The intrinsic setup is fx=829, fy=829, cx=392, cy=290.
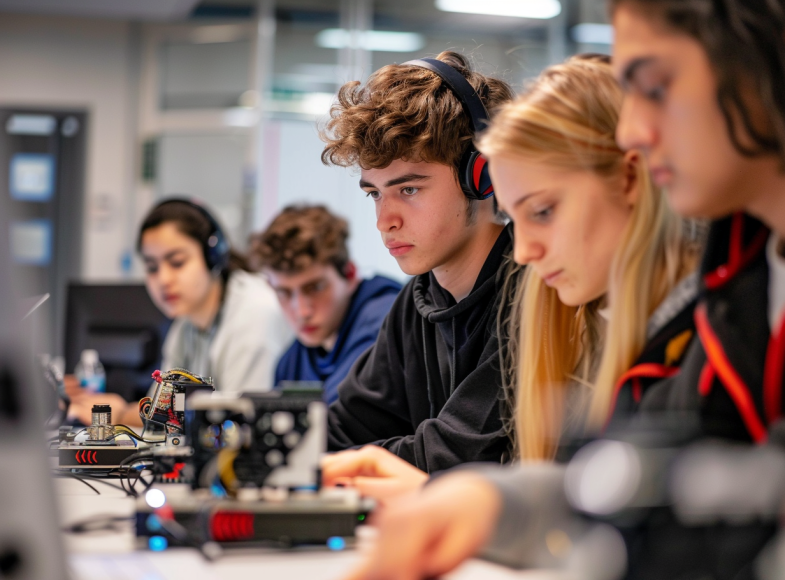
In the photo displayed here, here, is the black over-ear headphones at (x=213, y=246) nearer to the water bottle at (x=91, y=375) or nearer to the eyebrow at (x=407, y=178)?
the water bottle at (x=91, y=375)

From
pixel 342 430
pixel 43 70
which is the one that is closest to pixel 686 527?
pixel 342 430

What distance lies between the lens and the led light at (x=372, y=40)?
5312 mm

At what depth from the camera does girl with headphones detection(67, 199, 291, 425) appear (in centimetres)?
281

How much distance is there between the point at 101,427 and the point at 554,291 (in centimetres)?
86

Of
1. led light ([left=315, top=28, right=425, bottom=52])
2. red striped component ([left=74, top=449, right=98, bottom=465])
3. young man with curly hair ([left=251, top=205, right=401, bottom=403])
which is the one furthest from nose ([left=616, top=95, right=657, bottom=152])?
led light ([left=315, top=28, right=425, bottom=52])

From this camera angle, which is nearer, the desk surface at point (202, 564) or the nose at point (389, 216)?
the desk surface at point (202, 564)

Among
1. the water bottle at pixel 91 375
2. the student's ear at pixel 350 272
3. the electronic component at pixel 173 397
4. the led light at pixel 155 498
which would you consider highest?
the student's ear at pixel 350 272

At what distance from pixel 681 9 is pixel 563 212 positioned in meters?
0.33

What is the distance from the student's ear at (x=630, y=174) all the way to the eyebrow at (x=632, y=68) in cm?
21

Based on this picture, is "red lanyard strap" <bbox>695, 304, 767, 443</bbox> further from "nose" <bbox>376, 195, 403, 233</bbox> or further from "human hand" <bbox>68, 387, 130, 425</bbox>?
"human hand" <bbox>68, 387, 130, 425</bbox>

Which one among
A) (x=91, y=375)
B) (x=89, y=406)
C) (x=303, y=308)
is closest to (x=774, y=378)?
(x=303, y=308)

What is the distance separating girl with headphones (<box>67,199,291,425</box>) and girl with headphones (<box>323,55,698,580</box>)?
164cm

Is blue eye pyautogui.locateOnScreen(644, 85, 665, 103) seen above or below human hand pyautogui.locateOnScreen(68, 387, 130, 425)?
above

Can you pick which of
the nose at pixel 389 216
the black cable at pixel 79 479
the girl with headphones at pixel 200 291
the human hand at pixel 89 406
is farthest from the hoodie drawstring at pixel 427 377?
the girl with headphones at pixel 200 291
